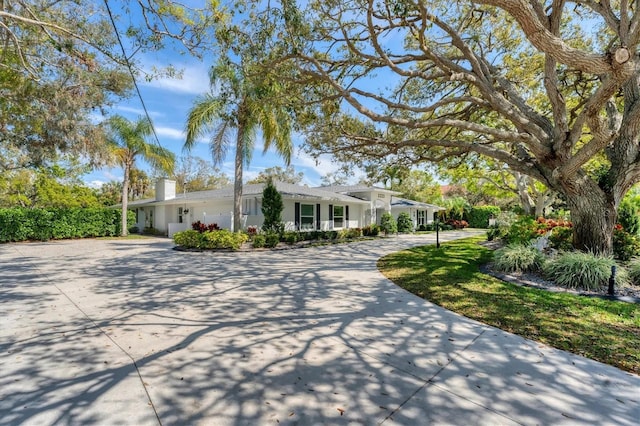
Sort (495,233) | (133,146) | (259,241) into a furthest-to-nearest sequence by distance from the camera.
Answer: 1. (133,146)
2. (495,233)
3. (259,241)

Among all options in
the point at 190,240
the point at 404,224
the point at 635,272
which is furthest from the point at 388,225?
the point at 635,272

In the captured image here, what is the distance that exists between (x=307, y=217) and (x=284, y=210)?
6.82 feet

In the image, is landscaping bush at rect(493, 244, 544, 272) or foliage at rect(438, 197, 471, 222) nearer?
landscaping bush at rect(493, 244, 544, 272)

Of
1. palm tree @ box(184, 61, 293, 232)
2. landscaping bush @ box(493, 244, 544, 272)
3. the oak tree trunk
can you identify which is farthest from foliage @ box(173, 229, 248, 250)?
the oak tree trunk

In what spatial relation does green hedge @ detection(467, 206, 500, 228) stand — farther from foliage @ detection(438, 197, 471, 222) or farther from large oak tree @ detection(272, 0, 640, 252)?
large oak tree @ detection(272, 0, 640, 252)

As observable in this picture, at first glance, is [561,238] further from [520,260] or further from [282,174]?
[282,174]

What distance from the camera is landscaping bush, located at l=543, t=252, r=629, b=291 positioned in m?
6.48

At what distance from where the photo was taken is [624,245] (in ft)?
27.2

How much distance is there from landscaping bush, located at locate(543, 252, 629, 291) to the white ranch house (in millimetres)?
13385

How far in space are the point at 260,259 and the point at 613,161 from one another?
11.0 metres

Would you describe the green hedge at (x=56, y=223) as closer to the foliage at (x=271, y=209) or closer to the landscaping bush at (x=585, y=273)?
the foliage at (x=271, y=209)

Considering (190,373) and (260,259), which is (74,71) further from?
(190,373)

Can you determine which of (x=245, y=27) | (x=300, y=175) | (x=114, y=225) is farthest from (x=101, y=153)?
(x=300, y=175)

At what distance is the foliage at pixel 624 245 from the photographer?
8.13 meters
